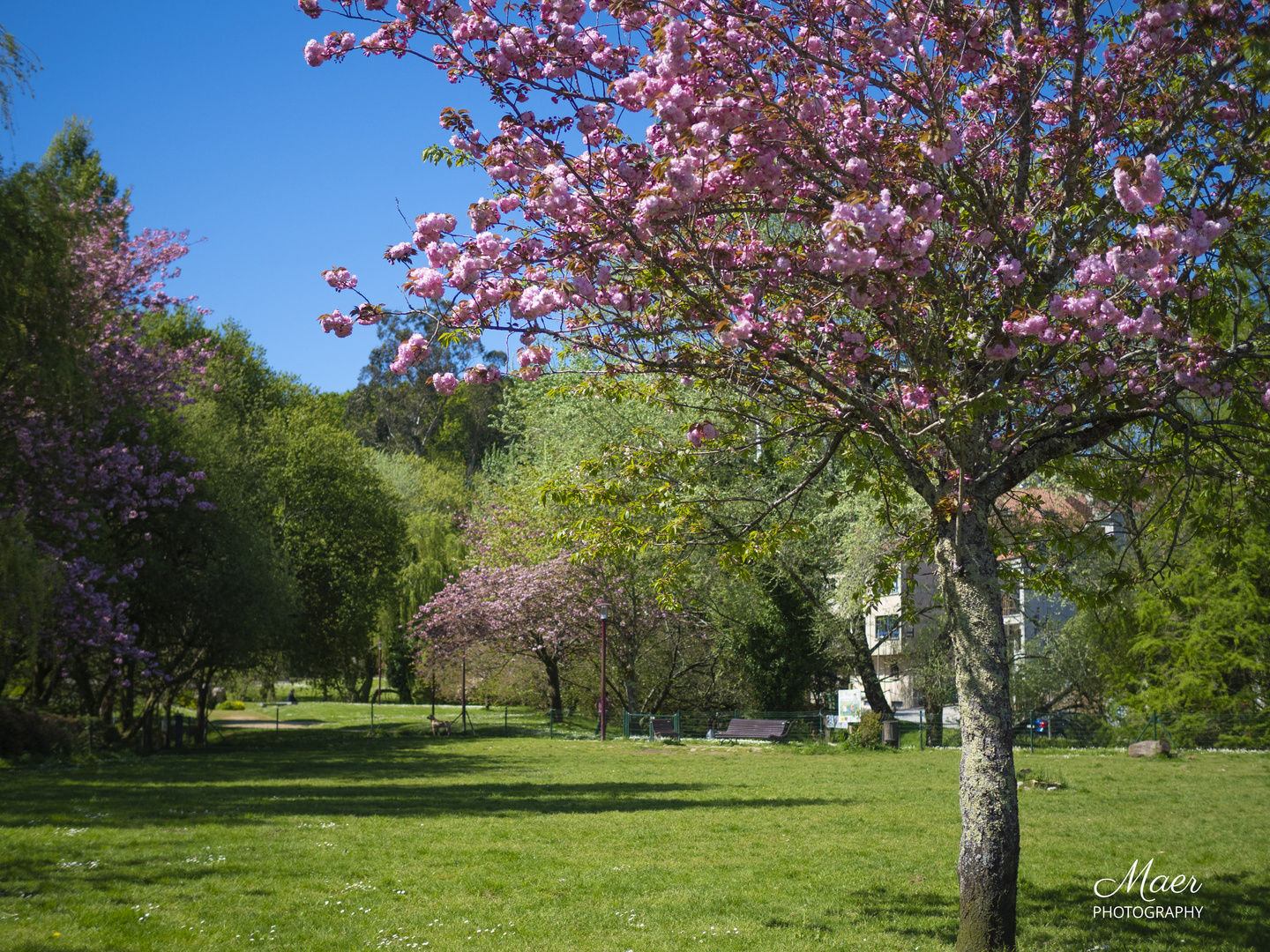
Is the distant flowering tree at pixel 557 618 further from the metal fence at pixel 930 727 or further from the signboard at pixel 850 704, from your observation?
the signboard at pixel 850 704

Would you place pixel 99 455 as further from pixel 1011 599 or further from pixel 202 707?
pixel 1011 599

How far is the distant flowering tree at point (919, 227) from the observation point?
5258 mm

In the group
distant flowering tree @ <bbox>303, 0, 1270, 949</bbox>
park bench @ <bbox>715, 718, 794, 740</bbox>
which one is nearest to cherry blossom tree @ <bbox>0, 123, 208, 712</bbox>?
distant flowering tree @ <bbox>303, 0, 1270, 949</bbox>

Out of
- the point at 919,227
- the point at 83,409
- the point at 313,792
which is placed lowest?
the point at 313,792

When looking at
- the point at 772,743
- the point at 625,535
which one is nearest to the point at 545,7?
the point at 625,535

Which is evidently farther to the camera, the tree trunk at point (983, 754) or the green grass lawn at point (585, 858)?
the green grass lawn at point (585, 858)

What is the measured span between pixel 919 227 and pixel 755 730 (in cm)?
2214

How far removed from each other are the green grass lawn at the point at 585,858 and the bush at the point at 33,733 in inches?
82.6

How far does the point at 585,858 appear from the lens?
9281 mm

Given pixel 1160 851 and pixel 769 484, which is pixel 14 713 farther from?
pixel 1160 851

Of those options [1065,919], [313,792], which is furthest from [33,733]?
[1065,919]

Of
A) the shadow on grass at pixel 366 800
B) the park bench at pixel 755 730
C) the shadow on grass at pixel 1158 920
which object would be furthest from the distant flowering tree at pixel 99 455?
the park bench at pixel 755 730

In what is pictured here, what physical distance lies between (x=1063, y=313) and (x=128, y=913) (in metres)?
7.31

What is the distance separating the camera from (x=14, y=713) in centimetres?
1906
